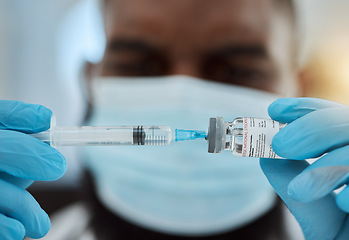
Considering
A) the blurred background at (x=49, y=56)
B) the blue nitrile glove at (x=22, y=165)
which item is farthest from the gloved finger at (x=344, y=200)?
the blurred background at (x=49, y=56)

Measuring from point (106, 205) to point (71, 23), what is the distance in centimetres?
158

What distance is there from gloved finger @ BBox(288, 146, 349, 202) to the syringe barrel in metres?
0.39

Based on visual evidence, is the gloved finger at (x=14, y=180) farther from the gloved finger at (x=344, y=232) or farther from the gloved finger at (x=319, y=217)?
the gloved finger at (x=344, y=232)

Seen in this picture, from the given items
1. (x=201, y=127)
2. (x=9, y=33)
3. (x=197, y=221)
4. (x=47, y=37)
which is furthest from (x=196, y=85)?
(x=9, y=33)

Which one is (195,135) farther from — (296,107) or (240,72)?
(240,72)

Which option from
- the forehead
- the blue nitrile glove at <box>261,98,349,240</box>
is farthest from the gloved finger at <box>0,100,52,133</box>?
the forehead

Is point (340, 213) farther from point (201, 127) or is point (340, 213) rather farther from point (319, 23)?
point (319, 23)

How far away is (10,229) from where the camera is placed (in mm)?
739

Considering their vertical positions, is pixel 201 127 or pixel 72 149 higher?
pixel 201 127

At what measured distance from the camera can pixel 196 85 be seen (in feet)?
4.31

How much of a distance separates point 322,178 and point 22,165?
0.81m

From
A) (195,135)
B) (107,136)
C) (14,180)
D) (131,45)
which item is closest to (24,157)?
(14,180)

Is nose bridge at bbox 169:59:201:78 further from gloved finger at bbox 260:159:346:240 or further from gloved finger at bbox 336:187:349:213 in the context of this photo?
gloved finger at bbox 336:187:349:213

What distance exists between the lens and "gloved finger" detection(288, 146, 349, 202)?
72cm
